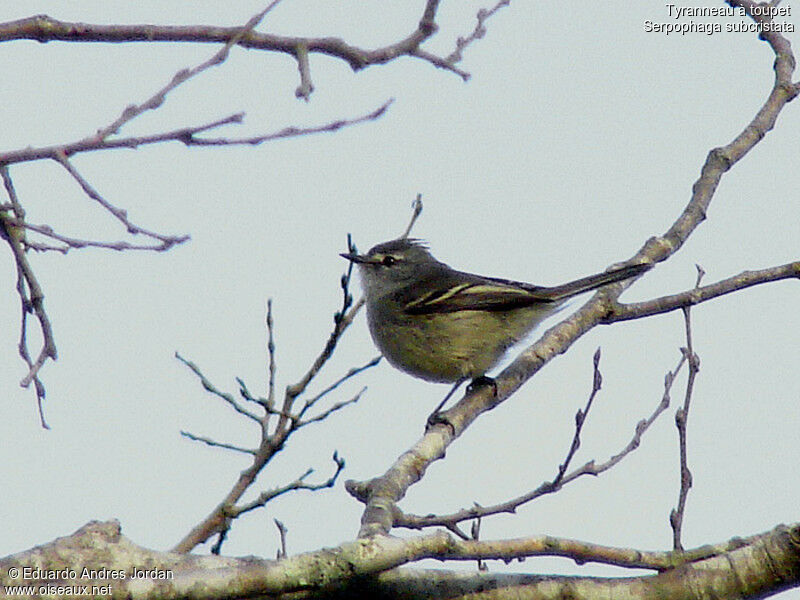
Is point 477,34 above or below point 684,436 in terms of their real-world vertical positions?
above

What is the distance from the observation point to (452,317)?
28.7 ft

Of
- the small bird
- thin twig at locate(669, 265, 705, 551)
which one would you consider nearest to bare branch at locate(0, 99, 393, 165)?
thin twig at locate(669, 265, 705, 551)

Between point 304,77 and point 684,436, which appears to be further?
point 684,436

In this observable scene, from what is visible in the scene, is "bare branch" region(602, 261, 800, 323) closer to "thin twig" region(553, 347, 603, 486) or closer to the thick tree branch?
"thin twig" region(553, 347, 603, 486)

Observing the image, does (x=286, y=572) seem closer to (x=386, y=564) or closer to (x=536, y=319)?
(x=386, y=564)

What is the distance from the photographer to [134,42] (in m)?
4.25

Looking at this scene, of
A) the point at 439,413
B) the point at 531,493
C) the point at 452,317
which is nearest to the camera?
the point at 531,493

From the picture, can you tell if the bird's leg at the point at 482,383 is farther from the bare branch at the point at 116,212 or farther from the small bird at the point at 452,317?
the bare branch at the point at 116,212

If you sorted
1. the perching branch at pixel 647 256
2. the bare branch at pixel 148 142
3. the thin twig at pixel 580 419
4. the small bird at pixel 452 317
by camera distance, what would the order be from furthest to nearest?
the small bird at pixel 452 317 → the perching branch at pixel 647 256 → the thin twig at pixel 580 419 → the bare branch at pixel 148 142

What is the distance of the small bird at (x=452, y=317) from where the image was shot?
8.25m

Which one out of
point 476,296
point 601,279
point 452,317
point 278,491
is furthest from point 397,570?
point 476,296

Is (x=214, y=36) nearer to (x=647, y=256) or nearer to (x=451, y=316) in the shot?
(x=647, y=256)

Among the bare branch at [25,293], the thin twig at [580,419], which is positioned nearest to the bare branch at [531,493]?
the thin twig at [580,419]

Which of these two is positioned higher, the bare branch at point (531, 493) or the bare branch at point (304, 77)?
the bare branch at point (304, 77)
